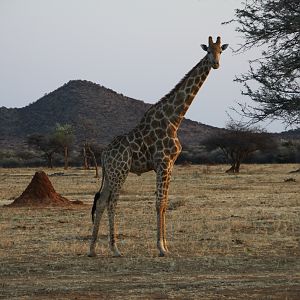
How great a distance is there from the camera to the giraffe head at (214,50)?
1446 centimetres

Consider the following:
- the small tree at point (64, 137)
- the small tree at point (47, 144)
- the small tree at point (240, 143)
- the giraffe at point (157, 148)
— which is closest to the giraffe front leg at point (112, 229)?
the giraffe at point (157, 148)

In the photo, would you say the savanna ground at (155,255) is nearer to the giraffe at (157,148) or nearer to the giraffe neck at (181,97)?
the giraffe at (157,148)

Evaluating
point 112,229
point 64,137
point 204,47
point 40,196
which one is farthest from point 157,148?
point 64,137

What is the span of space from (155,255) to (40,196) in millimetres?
13231

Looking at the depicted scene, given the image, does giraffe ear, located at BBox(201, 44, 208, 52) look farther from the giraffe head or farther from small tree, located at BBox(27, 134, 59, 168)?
small tree, located at BBox(27, 134, 59, 168)

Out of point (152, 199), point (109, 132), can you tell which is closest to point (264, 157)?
point (109, 132)

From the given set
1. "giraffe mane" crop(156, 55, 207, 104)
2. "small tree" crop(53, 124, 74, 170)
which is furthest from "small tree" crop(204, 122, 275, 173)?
"giraffe mane" crop(156, 55, 207, 104)

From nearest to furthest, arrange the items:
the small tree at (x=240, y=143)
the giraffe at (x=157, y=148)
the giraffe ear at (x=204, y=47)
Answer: the giraffe at (x=157, y=148), the giraffe ear at (x=204, y=47), the small tree at (x=240, y=143)

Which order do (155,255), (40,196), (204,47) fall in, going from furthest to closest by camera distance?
(40,196)
(204,47)
(155,255)

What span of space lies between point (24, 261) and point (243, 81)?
537cm

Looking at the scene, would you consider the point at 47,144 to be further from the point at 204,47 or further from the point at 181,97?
the point at 204,47

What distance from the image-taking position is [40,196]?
1037 inches

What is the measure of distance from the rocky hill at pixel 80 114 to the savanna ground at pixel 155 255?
3823 inches

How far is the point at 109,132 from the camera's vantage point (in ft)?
398
